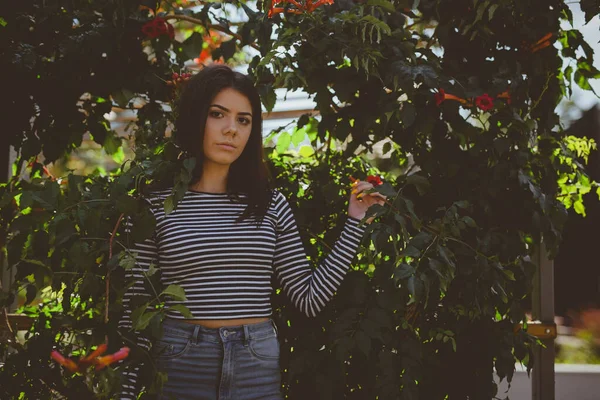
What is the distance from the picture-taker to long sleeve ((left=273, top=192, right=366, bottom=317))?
1.88m

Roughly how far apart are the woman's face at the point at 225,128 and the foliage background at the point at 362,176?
137 mm

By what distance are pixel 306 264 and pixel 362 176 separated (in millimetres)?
486

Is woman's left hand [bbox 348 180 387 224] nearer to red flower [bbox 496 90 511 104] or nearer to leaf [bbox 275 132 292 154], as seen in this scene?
red flower [bbox 496 90 511 104]

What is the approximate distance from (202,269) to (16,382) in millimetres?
646

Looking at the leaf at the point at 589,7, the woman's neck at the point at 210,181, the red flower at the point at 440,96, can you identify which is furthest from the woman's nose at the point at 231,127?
the leaf at the point at 589,7

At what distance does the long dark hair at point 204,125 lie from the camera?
1881 mm

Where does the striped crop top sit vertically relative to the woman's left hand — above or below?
below

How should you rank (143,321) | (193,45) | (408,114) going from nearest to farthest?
1. (143,321)
2. (408,114)
3. (193,45)

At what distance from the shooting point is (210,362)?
169 centimetres

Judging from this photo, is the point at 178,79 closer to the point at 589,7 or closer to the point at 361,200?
the point at 361,200

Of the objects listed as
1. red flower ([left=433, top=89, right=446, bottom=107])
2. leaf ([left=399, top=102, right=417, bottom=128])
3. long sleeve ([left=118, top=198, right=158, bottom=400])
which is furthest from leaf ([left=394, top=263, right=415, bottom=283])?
long sleeve ([left=118, top=198, right=158, bottom=400])

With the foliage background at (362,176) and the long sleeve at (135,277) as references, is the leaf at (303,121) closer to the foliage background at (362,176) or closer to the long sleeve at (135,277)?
the foliage background at (362,176)

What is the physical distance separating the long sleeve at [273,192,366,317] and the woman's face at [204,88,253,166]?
0.24m

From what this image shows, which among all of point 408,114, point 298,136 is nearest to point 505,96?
point 408,114
